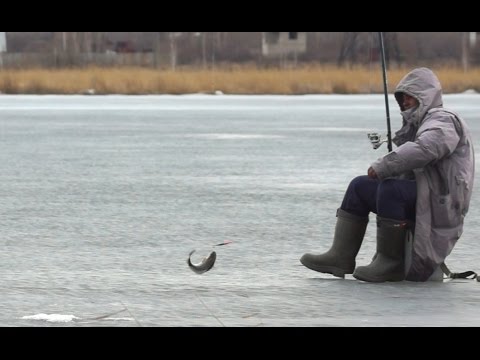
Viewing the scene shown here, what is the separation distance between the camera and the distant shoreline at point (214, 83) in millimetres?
40906

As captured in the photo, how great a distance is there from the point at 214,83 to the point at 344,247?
35.1 m

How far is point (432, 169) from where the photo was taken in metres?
7.74

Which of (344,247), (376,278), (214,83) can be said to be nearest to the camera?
(376,278)

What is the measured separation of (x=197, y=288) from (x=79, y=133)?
14.4m

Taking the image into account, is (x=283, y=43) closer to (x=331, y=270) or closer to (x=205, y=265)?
(x=205, y=265)

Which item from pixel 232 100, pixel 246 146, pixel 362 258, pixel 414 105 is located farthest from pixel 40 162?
pixel 232 100

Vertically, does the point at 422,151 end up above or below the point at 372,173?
above

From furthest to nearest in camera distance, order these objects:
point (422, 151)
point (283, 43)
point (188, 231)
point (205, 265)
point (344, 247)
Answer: point (283, 43) < point (188, 231) < point (205, 265) < point (344, 247) < point (422, 151)

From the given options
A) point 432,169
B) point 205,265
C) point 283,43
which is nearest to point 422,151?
point 432,169

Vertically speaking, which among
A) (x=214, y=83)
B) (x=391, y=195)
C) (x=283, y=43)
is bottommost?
(x=283, y=43)

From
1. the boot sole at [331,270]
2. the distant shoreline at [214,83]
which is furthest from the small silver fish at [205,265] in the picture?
the distant shoreline at [214,83]

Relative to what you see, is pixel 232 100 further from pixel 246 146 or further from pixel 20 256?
pixel 20 256

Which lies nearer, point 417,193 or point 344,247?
point 417,193
